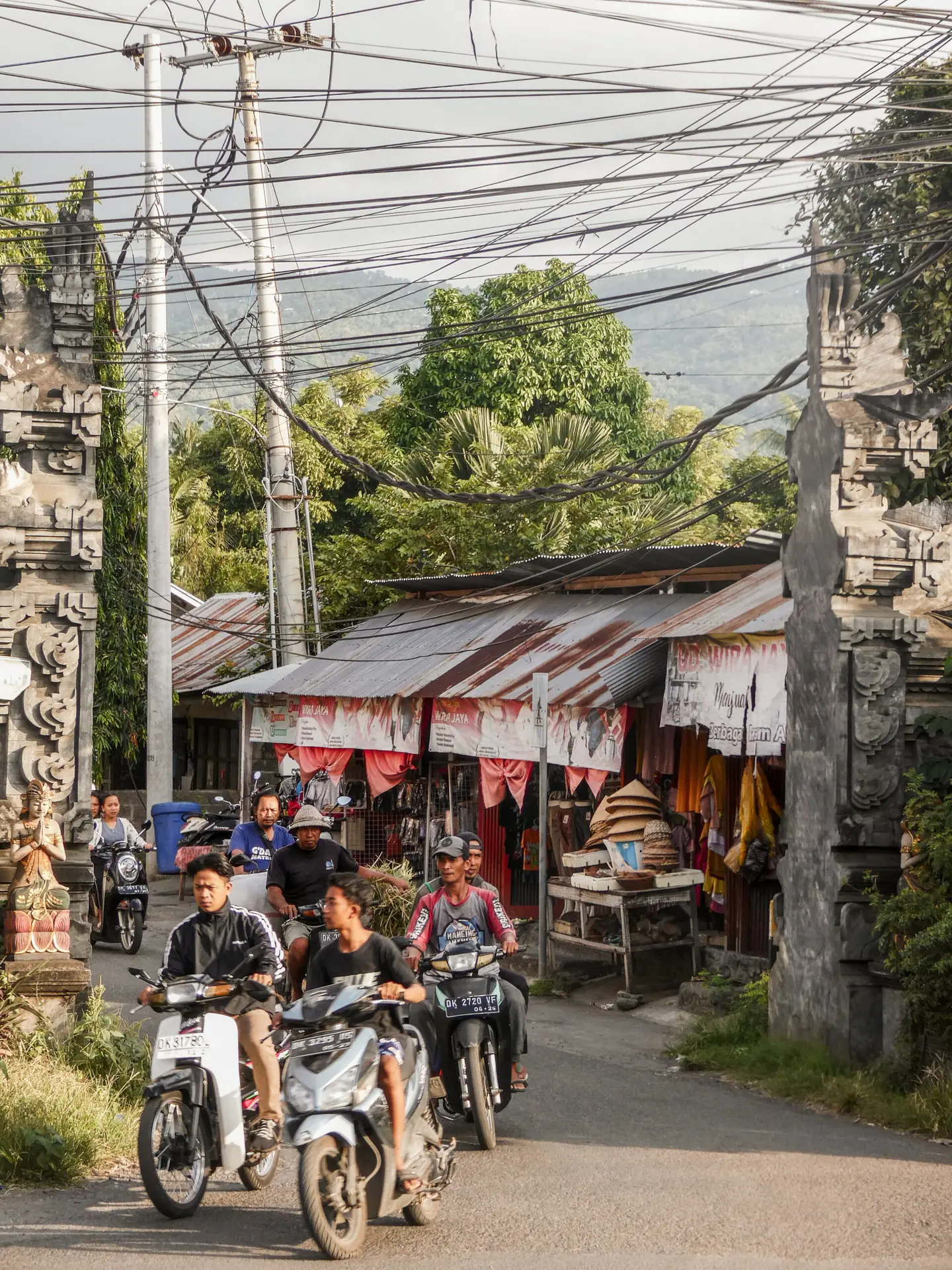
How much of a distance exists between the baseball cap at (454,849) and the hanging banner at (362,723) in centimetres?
955

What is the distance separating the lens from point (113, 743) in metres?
27.0

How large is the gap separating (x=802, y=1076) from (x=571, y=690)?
562 centimetres

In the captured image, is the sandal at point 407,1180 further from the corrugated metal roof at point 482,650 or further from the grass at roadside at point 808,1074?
the corrugated metal roof at point 482,650

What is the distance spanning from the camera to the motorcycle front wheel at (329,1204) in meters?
5.90

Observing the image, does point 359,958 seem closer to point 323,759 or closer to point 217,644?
point 323,759

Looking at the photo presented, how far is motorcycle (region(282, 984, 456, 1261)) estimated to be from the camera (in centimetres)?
602

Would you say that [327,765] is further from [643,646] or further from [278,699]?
[643,646]

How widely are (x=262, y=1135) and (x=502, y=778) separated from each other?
397 inches

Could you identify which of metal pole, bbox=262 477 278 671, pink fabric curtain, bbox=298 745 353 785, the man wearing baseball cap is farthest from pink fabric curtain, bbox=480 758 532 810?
the man wearing baseball cap

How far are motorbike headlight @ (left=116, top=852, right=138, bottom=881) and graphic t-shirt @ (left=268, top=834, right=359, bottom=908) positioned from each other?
6.37 metres

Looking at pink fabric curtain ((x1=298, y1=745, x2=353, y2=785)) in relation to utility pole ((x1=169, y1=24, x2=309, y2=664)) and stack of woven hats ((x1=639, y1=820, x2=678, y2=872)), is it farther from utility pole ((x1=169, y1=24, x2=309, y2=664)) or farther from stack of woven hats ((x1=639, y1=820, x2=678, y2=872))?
stack of woven hats ((x1=639, y1=820, x2=678, y2=872))

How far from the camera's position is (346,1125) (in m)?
6.09

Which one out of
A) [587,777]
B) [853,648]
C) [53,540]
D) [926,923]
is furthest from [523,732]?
[926,923]

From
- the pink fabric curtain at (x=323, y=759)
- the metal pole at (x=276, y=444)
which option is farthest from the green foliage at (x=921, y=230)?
the pink fabric curtain at (x=323, y=759)
